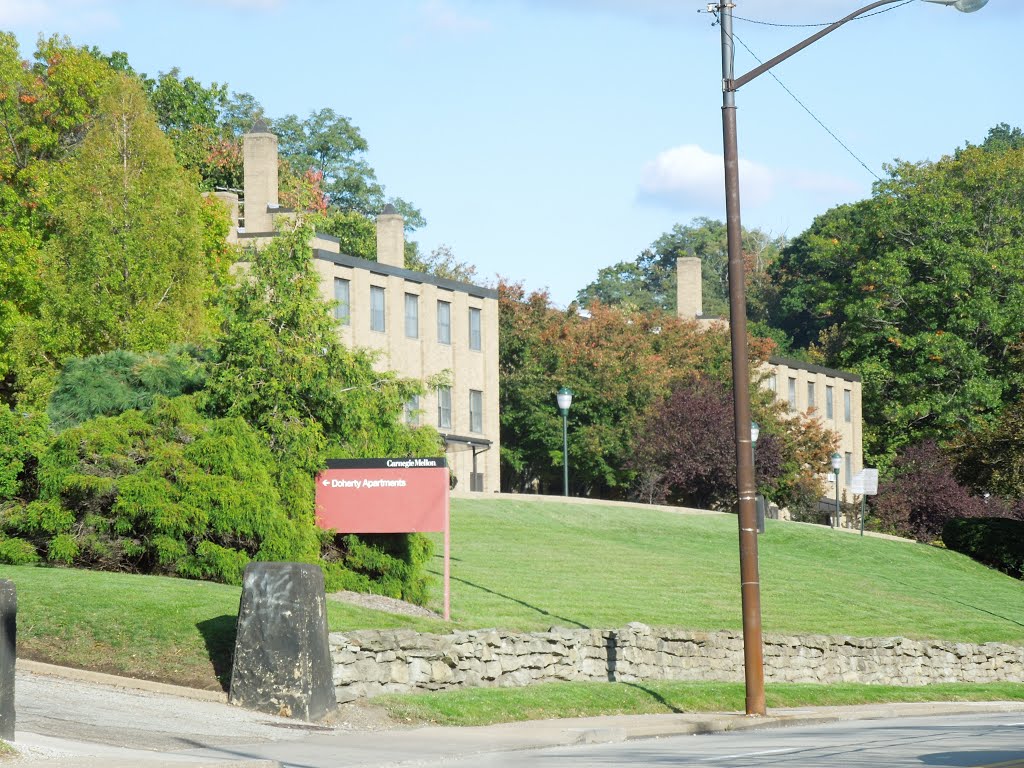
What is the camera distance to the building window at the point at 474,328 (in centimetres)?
Answer: 6388

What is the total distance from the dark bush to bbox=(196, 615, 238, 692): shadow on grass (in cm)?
3795

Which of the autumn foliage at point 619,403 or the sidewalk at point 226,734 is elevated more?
the autumn foliage at point 619,403

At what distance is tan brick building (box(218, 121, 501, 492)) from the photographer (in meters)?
57.5

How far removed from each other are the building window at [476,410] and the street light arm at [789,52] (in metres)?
42.9

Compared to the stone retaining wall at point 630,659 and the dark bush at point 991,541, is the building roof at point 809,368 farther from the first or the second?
the stone retaining wall at point 630,659

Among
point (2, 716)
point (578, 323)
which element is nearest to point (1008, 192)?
point (578, 323)

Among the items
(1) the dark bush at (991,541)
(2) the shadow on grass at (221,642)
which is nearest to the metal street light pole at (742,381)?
(2) the shadow on grass at (221,642)

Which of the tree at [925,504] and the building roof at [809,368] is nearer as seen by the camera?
the tree at [925,504]

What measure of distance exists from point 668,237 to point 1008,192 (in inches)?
2566

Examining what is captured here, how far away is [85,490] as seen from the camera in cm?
2438

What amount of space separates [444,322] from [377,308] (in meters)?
4.58

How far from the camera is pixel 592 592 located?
32125 mm

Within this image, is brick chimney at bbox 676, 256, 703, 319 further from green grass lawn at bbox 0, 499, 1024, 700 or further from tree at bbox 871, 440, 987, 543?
green grass lawn at bbox 0, 499, 1024, 700

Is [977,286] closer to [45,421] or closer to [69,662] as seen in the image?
[45,421]
